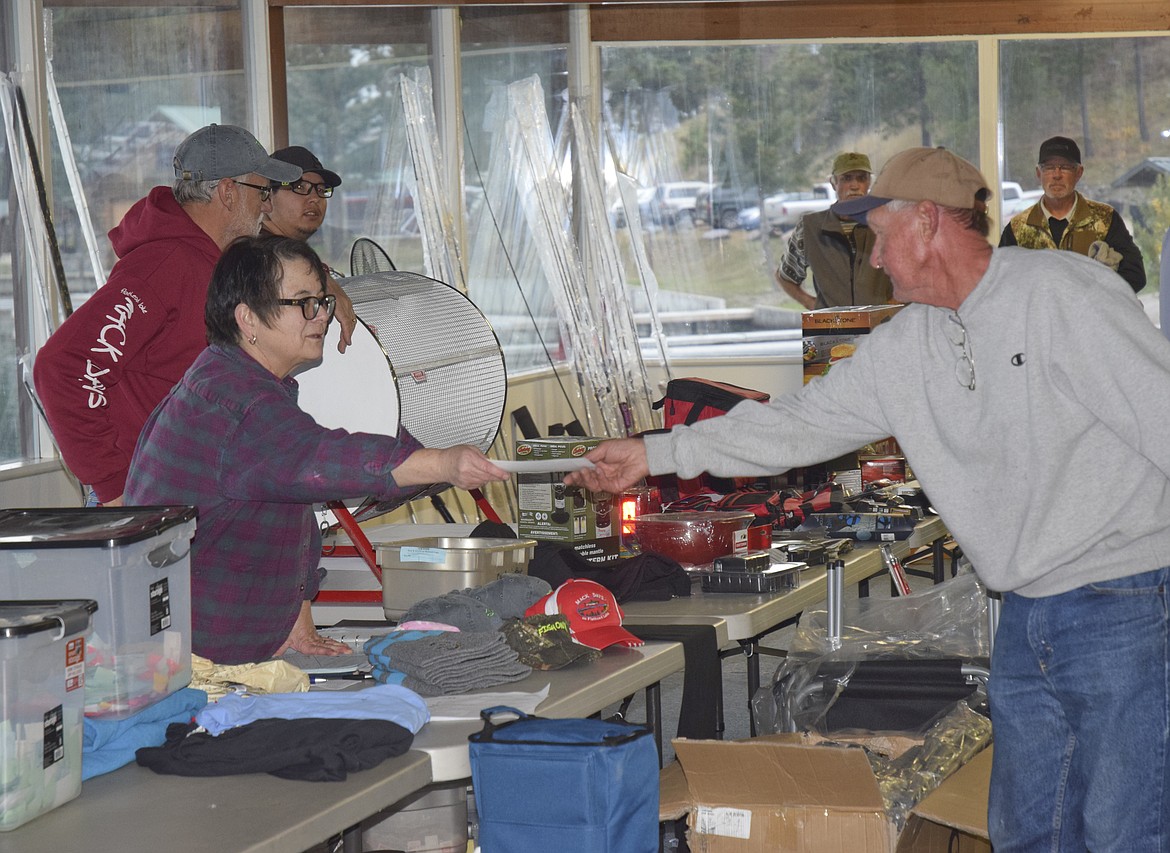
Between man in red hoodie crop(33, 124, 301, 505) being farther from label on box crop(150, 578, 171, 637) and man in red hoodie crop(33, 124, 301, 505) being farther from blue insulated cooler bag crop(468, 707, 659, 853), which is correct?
blue insulated cooler bag crop(468, 707, 659, 853)

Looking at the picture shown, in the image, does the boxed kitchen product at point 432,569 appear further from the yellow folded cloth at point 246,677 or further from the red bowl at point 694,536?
the yellow folded cloth at point 246,677

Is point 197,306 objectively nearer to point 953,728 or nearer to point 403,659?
point 403,659

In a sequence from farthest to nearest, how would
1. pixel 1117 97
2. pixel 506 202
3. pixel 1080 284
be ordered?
pixel 1117 97
pixel 506 202
pixel 1080 284

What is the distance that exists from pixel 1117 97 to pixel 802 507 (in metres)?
5.62

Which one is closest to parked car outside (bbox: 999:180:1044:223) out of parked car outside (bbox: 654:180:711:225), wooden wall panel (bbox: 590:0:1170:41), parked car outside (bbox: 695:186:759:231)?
wooden wall panel (bbox: 590:0:1170:41)

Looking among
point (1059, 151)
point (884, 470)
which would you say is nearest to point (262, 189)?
point (884, 470)

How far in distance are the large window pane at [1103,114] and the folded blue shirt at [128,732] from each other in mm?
7607

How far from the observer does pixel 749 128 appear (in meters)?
9.08

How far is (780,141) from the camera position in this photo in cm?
906

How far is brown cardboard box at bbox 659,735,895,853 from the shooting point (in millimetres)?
2650

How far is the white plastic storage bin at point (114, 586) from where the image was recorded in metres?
2.19

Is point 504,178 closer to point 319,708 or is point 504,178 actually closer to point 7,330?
point 7,330

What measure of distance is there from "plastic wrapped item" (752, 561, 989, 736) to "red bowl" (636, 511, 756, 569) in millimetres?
325

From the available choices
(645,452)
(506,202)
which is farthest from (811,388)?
(506,202)
